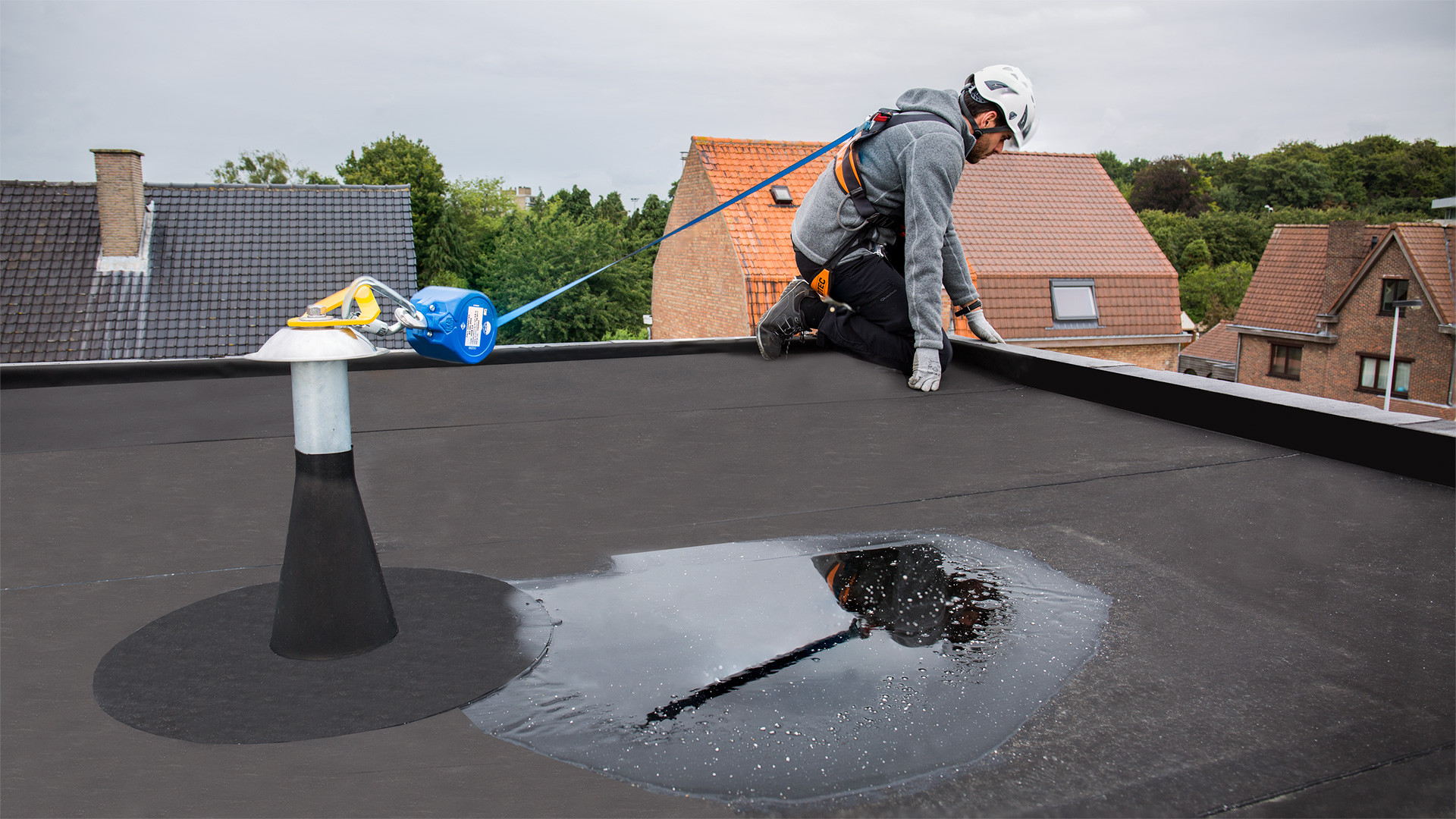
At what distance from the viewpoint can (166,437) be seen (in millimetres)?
3219

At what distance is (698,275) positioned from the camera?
2106cm

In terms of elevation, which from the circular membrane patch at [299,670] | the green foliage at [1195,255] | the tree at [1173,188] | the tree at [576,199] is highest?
the tree at [1173,188]

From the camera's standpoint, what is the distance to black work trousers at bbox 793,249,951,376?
406cm

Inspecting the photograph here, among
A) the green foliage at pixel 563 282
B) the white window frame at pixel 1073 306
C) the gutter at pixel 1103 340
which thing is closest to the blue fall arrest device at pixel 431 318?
the gutter at pixel 1103 340

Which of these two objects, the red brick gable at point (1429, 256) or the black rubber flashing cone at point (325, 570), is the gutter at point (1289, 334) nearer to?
the red brick gable at point (1429, 256)

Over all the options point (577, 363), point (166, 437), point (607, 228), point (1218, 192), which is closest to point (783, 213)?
point (577, 363)

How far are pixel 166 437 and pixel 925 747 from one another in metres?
2.99

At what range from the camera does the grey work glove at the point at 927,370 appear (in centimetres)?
397

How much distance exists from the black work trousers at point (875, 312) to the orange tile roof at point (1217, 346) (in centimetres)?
4185

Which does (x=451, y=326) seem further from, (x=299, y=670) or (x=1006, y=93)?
(x=1006, y=93)

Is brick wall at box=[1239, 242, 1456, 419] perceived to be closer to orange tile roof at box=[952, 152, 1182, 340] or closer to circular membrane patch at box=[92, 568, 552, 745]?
orange tile roof at box=[952, 152, 1182, 340]

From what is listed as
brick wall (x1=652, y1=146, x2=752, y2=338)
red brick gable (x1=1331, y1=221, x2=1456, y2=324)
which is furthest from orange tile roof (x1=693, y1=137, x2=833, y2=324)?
red brick gable (x1=1331, y1=221, x2=1456, y2=324)

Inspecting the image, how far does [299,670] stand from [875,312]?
3.02m

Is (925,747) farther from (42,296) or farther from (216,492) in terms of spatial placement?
(42,296)
